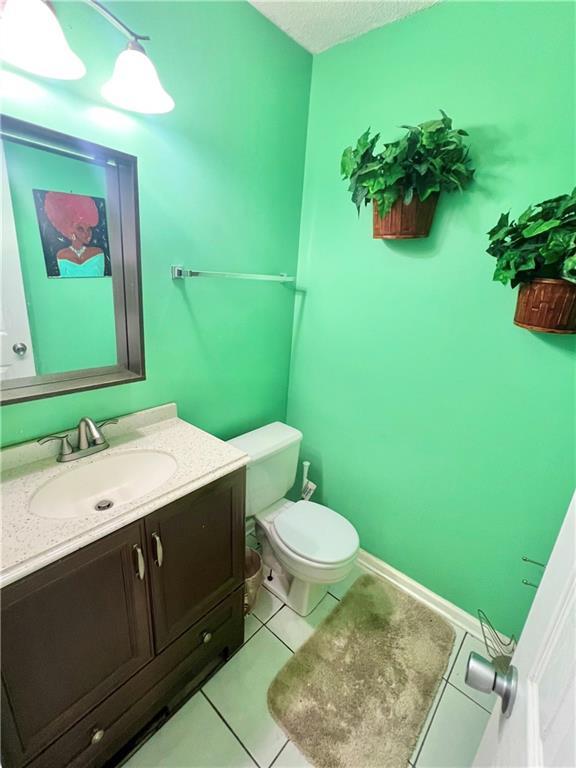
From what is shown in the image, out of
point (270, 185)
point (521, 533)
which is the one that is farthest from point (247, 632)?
point (270, 185)

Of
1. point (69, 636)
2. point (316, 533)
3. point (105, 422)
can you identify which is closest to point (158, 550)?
point (69, 636)

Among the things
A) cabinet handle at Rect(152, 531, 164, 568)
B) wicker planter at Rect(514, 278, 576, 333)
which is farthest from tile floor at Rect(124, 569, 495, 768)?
wicker planter at Rect(514, 278, 576, 333)

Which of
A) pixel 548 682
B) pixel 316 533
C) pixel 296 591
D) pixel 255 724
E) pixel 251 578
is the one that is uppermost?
pixel 548 682

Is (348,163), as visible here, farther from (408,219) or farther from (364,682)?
(364,682)

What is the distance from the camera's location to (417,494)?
1618 millimetres

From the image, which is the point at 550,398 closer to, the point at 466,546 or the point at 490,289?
the point at 490,289

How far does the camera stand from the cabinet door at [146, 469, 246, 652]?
0.99 metres

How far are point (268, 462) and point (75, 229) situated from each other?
3.83ft

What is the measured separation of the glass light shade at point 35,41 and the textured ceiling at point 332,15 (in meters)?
0.87

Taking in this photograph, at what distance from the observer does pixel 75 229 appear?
1096 millimetres

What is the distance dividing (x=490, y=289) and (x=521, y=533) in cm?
96

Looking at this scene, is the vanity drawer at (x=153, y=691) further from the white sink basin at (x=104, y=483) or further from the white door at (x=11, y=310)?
the white door at (x=11, y=310)

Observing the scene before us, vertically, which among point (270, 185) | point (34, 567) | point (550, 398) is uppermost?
point (270, 185)

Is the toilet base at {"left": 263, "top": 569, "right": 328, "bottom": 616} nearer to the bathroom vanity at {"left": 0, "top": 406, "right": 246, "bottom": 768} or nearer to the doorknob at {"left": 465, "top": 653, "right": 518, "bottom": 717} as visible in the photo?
the bathroom vanity at {"left": 0, "top": 406, "right": 246, "bottom": 768}
